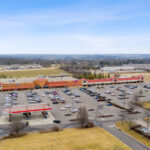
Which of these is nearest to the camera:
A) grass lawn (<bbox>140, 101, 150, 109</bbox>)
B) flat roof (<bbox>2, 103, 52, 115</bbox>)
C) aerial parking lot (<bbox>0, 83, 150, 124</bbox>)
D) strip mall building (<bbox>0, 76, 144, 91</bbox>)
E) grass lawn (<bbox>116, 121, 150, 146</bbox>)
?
grass lawn (<bbox>116, 121, 150, 146</bbox>)

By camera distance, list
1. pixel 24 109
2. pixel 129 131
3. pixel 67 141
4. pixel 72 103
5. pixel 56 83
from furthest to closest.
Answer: pixel 56 83 → pixel 72 103 → pixel 24 109 → pixel 129 131 → pixel 67 141

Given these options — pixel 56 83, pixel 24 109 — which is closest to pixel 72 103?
pixel 24 109

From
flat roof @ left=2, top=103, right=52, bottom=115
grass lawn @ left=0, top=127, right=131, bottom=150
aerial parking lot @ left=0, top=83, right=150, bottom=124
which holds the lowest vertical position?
grass lawn @ left=0, top=127, right=131, bottom=150

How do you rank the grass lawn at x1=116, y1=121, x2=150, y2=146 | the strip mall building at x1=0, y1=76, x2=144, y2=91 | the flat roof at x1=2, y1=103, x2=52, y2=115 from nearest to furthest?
the grass lawn at x1=116, y1=121, x2=150, y2=146
the flat roof at x1=2, y1=103, x2=52, y2=115
the strip mall building at x1=0, y1=76, x2=144, y2=91

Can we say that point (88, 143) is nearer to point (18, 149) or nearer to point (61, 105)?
point (18, 149)

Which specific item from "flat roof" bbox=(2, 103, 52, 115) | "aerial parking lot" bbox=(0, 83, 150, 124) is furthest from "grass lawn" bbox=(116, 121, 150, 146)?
"flat roof" bbox=(2, 103, 52, 115)

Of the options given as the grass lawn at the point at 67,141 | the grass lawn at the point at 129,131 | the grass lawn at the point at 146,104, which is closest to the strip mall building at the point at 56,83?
the grass lawn at the point at 146,104

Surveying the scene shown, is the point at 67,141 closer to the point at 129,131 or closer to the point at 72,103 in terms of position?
the point at 129,131

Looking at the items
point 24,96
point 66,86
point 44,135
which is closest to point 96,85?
point 66,86

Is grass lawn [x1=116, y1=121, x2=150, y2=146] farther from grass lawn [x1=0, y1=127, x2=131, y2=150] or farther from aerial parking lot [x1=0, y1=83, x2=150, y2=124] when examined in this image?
aerial parking lot [x1=0, y1=83, x2=150, y2=124]
